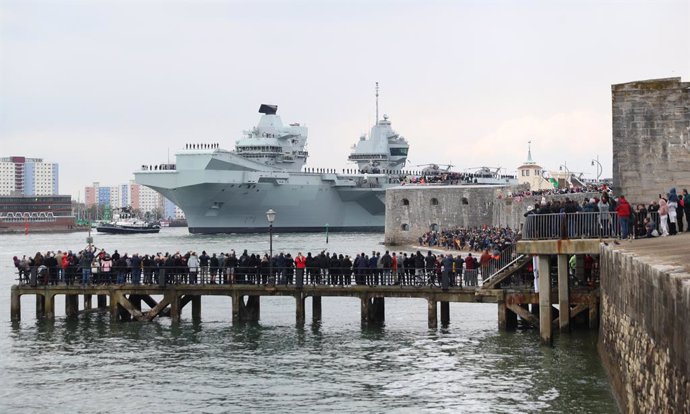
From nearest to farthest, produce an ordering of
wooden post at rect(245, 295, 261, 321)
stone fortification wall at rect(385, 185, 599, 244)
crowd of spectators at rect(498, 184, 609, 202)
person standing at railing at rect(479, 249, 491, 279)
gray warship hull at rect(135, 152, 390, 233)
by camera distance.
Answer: person standing at railing at rect(479, 249, 491, 279) → wooden post at rect(245, 295, 261, 321) → crowd of spectators at rect(498, 184, 609, 202) → stone fortification wall at rect(385, 185, 599, 244) → gray warship hull at rect(135, 152, 390, 233)

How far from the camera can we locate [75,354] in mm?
28844

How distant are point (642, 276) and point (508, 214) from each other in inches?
2386

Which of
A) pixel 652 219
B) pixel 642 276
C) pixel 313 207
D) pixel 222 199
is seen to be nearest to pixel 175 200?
pixel 222 199

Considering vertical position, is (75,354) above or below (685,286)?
below

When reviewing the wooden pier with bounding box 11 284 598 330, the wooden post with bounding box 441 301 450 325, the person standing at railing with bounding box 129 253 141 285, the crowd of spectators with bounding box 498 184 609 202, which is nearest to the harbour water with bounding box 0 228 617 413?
the wooden post with bounding box 441 301 450 325

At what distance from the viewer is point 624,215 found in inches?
966

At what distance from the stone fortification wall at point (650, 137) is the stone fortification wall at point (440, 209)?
46593mm

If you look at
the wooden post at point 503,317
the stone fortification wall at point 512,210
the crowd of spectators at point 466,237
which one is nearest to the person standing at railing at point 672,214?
the wooden post at point 503,317

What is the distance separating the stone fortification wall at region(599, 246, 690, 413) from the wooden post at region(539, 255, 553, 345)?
5.93 metres

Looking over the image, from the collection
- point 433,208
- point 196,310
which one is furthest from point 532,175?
point 196,310

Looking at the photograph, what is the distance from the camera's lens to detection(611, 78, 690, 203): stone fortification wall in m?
27.4

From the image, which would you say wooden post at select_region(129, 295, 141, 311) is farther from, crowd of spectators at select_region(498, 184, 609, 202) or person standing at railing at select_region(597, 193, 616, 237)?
crowd of spectators at select_region(498, 184, 609, 202)

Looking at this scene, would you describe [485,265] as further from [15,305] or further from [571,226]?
[15,305]

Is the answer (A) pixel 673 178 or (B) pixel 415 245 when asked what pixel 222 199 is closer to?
(B) pixel 415 245
